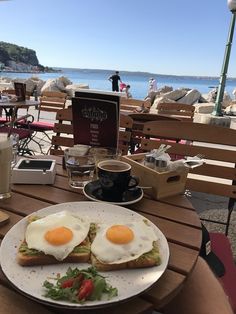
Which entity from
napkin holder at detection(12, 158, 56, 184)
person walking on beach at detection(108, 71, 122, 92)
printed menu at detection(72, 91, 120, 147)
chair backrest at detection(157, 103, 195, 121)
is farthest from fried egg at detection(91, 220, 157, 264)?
person walking on beach at detection(108, 71, 122, 92)

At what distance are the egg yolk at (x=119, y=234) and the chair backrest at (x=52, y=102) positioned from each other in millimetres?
4524

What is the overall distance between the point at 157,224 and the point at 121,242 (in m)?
0.23

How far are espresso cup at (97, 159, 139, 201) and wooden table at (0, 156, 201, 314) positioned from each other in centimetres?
7

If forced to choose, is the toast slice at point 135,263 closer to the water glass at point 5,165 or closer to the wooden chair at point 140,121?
the water glass at point 5,165

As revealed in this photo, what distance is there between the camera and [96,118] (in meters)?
1.30

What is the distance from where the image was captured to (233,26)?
24.1 ft

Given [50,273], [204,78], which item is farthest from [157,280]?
[204,78]

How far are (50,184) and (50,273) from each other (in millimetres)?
573

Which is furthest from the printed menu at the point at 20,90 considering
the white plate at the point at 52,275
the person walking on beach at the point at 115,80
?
the person walking on beach at the point at 115,80

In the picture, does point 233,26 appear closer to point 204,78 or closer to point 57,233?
point 57,233

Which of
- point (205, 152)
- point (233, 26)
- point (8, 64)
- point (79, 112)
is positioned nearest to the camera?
point (79, 112)

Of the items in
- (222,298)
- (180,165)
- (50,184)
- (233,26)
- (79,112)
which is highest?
(233,26)

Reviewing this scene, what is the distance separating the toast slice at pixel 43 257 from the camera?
0.67m

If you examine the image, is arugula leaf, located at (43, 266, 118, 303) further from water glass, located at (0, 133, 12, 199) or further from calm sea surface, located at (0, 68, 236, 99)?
calm sea surface, located at (0, 68, 236, 99)
